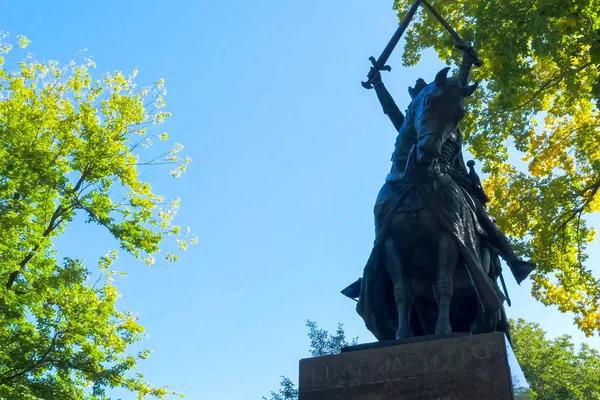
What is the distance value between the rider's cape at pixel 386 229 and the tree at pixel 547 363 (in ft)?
69.9

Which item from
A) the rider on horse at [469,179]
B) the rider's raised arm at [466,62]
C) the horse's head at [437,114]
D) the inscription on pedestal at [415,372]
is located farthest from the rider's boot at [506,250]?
the inscription on pedestal at [415,372]

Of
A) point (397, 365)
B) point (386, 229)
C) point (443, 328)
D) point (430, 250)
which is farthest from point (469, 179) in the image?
point (397, 365)

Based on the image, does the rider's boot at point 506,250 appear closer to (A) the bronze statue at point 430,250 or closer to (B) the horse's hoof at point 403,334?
(A) the bronze statue at point 430,250

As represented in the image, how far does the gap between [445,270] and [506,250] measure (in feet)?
3.70

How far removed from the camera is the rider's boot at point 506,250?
23.0 feet

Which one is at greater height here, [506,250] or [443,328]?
[506,250]

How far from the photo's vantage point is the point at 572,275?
1775 cm

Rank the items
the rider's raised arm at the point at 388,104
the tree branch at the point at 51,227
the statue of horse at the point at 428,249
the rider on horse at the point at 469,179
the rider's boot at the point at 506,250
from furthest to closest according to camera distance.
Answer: the tree branch at the point at 51,227 → the rider's raised arm at the point at 388,104 → the rider on horse at the point at 469,179 → the rider's boot at the point at 506,250 → the statue of horse at the point at 428,249

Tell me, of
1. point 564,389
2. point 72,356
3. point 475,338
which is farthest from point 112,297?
point 564,389

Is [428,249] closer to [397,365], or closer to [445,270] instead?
[445,270]

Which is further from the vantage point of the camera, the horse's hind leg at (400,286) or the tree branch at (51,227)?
the tree branch at (51,227)

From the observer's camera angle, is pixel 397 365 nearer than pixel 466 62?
Yes

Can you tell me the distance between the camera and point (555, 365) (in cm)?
3272

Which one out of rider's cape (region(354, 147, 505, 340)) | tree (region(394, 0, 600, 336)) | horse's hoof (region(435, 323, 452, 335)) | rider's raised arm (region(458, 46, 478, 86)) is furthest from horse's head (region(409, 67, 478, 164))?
tree (region(394, 0, 600, 336))
